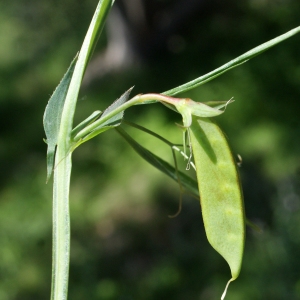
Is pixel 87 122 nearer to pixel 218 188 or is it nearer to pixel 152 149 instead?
pixel 218 188

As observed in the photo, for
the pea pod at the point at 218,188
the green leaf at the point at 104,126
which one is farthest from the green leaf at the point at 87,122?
the pea pod at the point at 218,188

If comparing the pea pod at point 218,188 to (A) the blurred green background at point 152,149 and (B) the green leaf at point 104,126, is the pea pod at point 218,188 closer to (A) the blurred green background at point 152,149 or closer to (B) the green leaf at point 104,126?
(B) the green leaf at point 104,126

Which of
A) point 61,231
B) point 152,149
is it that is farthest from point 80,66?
point 152,149

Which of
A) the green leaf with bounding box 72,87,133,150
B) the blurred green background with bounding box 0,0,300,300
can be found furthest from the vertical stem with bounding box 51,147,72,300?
the blurred green background with bounding box 0,0,300,300

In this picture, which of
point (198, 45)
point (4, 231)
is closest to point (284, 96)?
point (198, 45)

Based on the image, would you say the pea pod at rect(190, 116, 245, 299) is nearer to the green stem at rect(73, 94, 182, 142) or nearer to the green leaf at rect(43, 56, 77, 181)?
the green stem at rect(73, 94, 182, 142)
